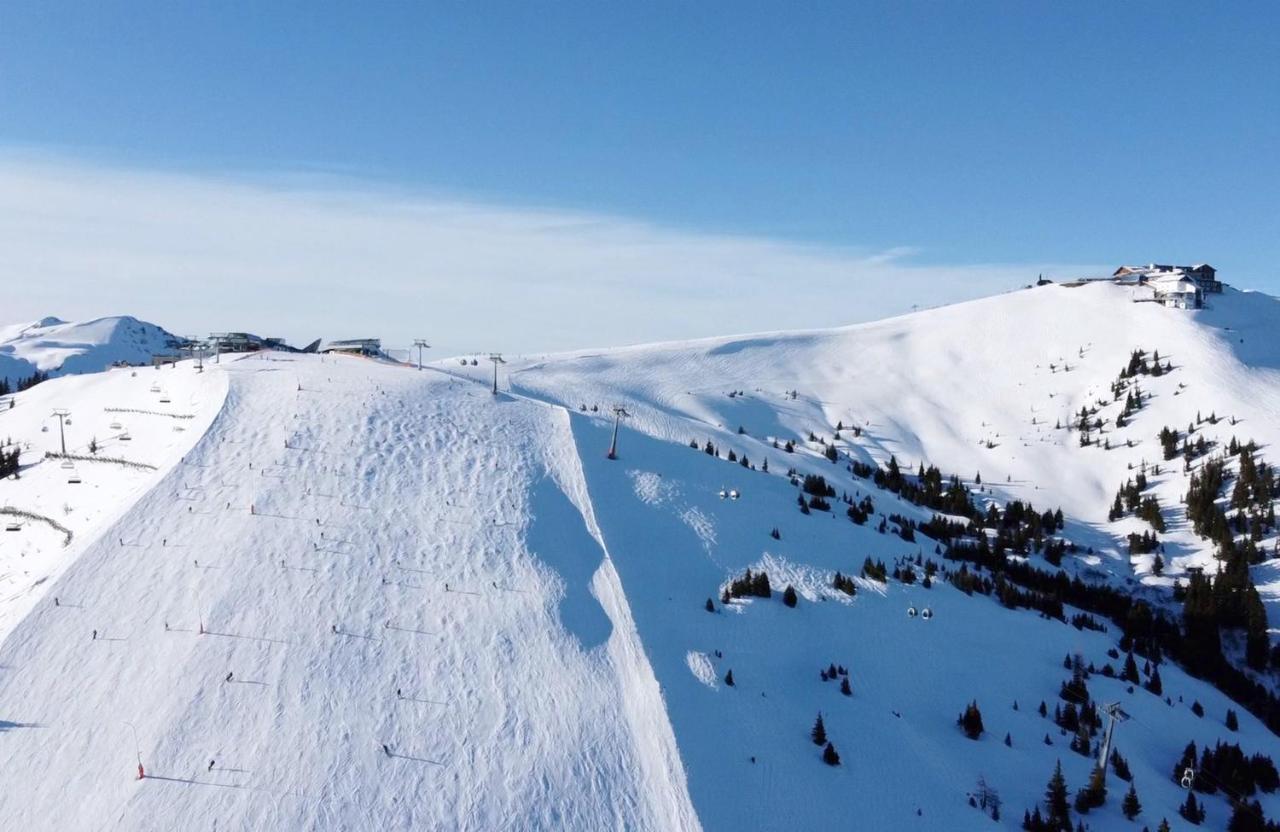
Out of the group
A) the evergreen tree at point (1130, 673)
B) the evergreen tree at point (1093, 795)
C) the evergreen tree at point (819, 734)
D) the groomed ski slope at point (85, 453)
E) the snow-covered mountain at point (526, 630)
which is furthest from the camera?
the evergreen tree at point (1130, 673)

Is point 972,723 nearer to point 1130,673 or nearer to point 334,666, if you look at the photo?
point 1130,673

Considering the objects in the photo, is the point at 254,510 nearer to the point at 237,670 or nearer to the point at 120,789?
the point at 237,670

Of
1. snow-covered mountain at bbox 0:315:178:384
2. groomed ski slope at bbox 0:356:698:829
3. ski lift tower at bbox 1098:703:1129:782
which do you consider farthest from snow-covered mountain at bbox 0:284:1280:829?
snow-covered mountain at bbox 0:315:178:384

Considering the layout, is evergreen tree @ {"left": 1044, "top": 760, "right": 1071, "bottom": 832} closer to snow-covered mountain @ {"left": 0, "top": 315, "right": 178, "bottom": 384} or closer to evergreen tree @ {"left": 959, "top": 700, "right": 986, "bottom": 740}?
evergreen tree @ {"left": 959, "top": 700, "right": 986, "bottom": 740}

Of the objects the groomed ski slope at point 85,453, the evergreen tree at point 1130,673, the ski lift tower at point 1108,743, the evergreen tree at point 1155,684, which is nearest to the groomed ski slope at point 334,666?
the groomed ski slope at point 85,453

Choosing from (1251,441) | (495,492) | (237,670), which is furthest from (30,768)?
(1251,441)

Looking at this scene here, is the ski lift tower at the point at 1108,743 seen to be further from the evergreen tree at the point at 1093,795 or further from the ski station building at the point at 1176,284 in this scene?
the ski station building at the point at 1176,284

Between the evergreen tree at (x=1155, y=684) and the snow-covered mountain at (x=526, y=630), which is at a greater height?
the snow-covered mountain at (x=526, y=630)

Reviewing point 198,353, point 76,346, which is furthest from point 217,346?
point 76,346
